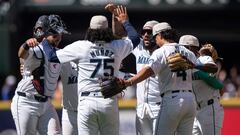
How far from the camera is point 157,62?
10094 millimetres

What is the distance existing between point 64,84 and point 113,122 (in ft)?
4.60

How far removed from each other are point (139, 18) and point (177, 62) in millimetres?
13819

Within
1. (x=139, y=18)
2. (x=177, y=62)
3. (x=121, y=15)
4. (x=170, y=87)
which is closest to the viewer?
(x=177, y=62)

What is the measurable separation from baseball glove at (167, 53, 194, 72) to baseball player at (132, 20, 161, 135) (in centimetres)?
138

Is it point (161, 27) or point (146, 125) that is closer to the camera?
point (161, 27)

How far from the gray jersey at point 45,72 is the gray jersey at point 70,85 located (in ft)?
0.35

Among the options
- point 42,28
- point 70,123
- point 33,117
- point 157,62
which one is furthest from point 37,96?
point 157,62

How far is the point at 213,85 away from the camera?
11.4 meters

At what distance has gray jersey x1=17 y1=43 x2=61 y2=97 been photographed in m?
11.1

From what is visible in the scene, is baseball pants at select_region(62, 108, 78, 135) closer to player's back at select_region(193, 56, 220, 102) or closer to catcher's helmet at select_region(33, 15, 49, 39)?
catcher's helmet at select_region(33, 15, 49, 39)

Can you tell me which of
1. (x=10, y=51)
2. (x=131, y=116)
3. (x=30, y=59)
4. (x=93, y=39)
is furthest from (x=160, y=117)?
(x=10, y=51)

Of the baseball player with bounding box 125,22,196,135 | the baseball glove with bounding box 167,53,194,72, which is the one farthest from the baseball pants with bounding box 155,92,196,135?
the baseball glove with bounding box 167,53,194,72

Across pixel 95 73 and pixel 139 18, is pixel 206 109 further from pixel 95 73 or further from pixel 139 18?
pixel 139 18

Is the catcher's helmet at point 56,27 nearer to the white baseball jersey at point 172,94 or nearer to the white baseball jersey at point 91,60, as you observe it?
the white baseball jersey at point 91,60
